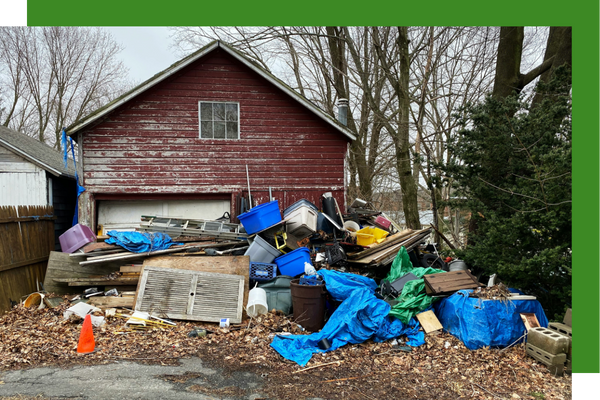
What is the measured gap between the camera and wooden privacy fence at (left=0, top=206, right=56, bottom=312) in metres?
7.86

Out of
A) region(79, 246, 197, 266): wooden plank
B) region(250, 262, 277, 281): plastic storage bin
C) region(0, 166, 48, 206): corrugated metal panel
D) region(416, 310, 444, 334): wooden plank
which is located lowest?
region(416, 310, 444, 334): wooden plank

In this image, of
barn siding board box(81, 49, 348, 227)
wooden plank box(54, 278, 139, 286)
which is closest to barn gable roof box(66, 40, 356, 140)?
barn siding board box(81, 49, 348, 227)

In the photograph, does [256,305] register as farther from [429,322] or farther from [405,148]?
[405,148]

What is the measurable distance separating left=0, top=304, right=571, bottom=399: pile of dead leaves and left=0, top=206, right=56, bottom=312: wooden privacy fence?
1.13 metres

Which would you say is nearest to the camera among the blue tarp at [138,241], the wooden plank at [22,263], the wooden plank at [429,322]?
the wooden plank at [429,322]

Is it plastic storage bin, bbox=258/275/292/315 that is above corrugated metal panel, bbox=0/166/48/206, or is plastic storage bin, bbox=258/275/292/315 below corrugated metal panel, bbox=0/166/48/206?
below

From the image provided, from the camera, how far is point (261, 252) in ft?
28.7

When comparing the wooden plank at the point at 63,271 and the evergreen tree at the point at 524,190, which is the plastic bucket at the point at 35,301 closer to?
the wooden plank at the point at 63,271

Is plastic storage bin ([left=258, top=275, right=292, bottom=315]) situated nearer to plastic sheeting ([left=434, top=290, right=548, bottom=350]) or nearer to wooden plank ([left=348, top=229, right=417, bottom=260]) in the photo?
wooden plank ([left=348, top=229, right=417, bottom=260])

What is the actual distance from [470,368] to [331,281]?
2.54m

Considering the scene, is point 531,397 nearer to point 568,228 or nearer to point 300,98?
point 568,228

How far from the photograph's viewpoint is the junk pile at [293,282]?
641 centimetres

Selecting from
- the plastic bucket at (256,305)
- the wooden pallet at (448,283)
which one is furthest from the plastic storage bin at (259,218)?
the wooden pallet at (448,283)

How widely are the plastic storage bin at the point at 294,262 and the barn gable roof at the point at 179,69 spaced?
14.3 ft
